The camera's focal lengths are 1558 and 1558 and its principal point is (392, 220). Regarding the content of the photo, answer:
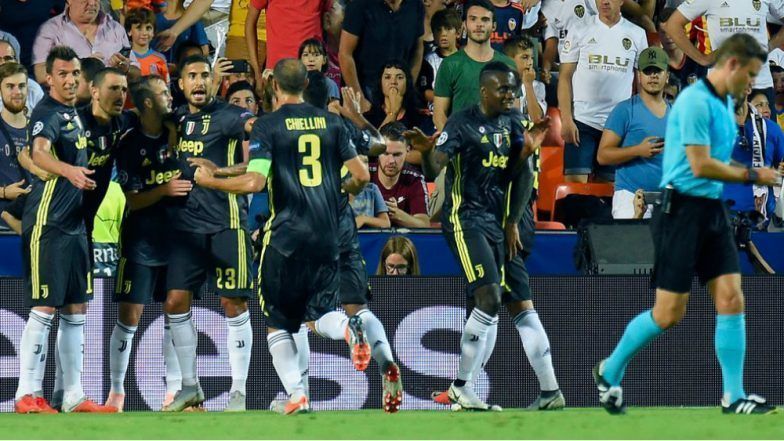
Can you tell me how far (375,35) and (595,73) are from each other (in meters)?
2.23

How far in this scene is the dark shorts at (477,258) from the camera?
→ 10914mm

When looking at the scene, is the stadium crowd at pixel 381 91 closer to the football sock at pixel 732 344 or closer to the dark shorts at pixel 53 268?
the dark shorts at pixel 53 268

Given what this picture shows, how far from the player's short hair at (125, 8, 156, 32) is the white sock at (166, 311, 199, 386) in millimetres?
4625

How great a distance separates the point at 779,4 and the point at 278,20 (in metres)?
5.33

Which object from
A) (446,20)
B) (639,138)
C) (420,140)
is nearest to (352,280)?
(420,140)

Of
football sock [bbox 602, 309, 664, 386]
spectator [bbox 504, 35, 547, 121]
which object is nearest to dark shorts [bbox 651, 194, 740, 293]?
football sock [bbox 602, 309, 664, 386]

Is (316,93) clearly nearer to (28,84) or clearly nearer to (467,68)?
(467,68)

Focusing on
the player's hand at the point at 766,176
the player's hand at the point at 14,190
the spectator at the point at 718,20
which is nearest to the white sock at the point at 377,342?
the player's hand at the point at 766,176

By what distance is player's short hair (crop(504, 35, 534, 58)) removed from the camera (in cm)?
1544

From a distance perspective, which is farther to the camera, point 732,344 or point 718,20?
point 718,20

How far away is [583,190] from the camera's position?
1462 centimetres

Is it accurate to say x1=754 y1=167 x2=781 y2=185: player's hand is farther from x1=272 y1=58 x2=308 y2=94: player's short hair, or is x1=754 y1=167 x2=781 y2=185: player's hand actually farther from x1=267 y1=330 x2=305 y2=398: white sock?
x1=267 y1=330 x2=305 y2=398: white sock

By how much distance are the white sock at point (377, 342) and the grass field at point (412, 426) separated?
1.22 ft

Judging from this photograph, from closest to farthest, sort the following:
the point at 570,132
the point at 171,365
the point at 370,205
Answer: the point at 171,365 < the point at 370,205 < the point at 570,132
